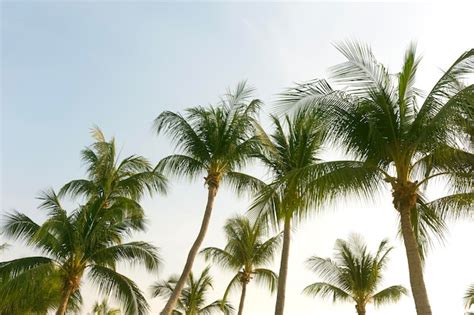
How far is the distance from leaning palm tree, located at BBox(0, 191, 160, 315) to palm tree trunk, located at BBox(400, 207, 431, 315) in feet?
31.0

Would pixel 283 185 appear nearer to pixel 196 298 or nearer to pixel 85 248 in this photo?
pixel 85 248

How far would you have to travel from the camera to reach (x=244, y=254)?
23.7 metres

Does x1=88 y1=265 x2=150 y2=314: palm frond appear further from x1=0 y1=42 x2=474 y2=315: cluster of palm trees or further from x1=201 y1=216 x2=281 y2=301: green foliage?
x1=201 y1=216 x2=281 y2=301: green foliage

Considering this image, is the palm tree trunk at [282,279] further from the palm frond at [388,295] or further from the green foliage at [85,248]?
the palm frond at [388,295]

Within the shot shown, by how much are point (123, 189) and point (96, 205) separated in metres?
2.17

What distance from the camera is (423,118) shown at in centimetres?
957

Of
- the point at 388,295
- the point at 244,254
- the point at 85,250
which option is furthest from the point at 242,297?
the point at 85,250

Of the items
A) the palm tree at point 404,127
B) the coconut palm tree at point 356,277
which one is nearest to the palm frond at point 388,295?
the coconut palm tree at point 356,277

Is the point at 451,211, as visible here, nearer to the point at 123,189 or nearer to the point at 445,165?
the point at 445,165

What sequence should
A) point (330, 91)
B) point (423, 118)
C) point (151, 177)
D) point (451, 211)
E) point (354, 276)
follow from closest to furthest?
point (423, 118), point (330, 91), point (451, 211), point (151, 177), point (354, 276)

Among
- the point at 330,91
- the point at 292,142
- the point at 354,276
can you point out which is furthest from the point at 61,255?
the point at 354,276

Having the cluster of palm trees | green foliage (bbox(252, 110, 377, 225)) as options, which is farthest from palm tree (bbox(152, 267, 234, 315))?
green foliage (bbox(252, 110, 377, 225))

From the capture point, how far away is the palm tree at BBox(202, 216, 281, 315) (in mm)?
23656

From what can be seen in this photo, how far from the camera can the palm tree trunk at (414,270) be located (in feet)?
27.3
